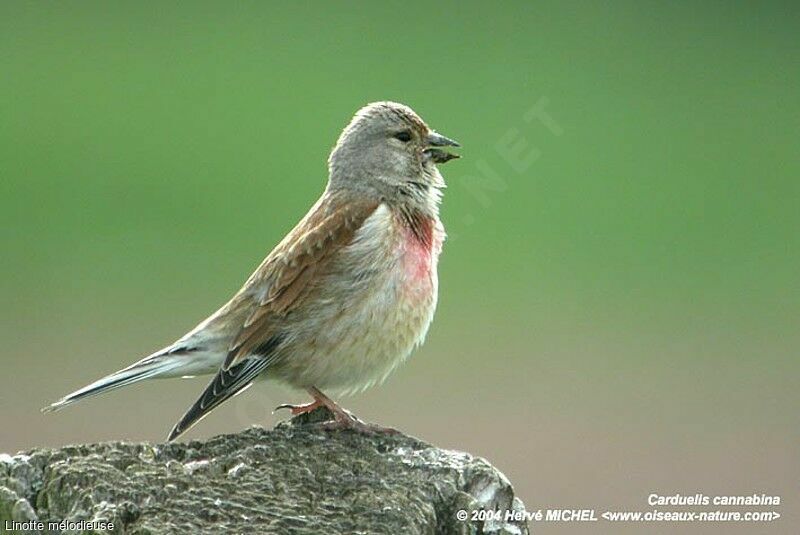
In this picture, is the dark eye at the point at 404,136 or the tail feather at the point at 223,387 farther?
the dark eye at the point at 404,136

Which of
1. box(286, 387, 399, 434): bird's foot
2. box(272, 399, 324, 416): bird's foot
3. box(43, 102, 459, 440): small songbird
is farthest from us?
box(43, 102, 459, 440): small songbird

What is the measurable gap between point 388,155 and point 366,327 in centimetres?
94

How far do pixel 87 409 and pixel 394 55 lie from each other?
7389 millimetres

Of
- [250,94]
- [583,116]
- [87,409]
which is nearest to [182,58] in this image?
[250,94]

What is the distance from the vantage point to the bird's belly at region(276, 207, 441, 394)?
19.1 ft

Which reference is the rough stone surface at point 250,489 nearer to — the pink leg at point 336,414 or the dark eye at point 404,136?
the pink leg at point 336,414

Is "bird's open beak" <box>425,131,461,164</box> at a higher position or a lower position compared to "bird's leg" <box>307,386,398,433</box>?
higher

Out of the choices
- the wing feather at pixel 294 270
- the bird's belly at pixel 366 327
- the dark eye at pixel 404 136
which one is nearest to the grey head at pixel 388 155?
the dark eye at pixel 404 136

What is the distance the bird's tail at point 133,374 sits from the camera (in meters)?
5.43

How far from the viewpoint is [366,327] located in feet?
19.2

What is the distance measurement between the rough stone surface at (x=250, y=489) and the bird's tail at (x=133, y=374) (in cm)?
125

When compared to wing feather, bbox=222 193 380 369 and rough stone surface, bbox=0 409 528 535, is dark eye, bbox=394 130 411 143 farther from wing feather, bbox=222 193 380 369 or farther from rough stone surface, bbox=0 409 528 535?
rough stone surface, bbox=0 409 528 535

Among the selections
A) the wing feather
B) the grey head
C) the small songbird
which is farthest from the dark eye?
the wing feather

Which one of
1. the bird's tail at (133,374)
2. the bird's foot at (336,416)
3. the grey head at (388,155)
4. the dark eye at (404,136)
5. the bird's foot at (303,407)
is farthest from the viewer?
the dark eye at (404,136)
